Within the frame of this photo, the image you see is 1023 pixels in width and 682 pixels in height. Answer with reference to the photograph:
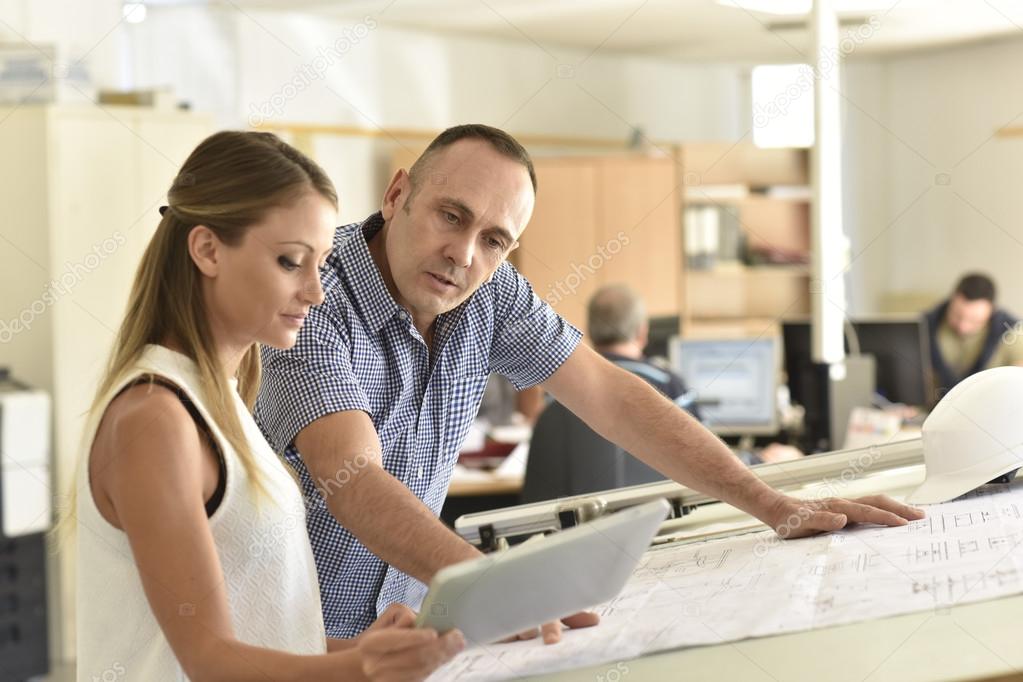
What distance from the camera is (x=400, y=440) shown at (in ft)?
5.81

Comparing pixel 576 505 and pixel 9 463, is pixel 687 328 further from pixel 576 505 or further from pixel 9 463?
pixel 576 505

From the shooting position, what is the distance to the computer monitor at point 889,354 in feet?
15.9

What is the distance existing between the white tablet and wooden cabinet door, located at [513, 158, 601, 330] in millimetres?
6157

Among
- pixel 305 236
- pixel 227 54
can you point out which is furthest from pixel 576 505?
pixel 227 54

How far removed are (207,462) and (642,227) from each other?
6.65 metres

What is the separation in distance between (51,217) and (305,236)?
12.7 ft

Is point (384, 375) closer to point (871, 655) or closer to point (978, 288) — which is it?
point (871, 655)

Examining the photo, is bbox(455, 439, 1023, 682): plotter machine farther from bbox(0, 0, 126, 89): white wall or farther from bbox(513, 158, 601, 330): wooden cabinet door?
bbox(513, 158, 601, 330): wooden cabinet door

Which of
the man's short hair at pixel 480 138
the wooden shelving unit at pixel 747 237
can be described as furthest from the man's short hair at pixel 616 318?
the wooden shelving unit at pixel 747 237

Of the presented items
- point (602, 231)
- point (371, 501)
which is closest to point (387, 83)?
point (602, 231)

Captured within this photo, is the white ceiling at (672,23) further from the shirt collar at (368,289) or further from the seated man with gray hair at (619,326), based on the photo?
the shirt collar at (368,289)

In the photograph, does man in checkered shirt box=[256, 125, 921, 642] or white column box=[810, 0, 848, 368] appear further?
white column box=[810, 0, 848, 368]

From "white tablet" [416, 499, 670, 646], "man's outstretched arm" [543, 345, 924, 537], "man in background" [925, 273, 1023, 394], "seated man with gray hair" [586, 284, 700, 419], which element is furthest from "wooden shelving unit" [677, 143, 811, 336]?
"white tablet" [416, 499, 670, 646]

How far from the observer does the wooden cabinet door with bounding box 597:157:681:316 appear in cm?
766
